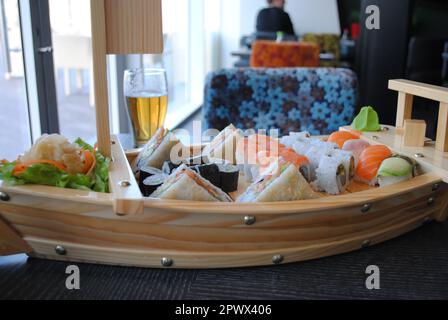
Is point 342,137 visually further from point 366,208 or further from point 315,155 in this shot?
point 366,208

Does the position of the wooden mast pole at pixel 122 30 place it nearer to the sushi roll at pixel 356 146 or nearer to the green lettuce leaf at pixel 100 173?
the green lettuce leaf at pixel 100 173

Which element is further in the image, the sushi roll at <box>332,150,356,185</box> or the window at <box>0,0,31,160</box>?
the window at <box>0,0,31,160</box>

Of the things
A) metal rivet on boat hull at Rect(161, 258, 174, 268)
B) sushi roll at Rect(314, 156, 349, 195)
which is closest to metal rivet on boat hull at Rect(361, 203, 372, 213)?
sushi roll at Rect(314, 156, 349, 195)

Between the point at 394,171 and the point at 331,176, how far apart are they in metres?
0.12

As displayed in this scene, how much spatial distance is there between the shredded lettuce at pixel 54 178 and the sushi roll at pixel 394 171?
52 centimetres

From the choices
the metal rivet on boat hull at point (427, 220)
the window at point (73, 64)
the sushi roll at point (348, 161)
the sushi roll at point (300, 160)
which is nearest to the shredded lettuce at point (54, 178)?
the sushi roll at point (300, 160)

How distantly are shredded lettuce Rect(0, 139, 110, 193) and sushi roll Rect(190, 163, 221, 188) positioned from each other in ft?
0.58

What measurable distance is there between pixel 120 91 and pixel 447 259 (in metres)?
2.50

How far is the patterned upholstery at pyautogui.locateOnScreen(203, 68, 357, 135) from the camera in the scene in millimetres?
1928

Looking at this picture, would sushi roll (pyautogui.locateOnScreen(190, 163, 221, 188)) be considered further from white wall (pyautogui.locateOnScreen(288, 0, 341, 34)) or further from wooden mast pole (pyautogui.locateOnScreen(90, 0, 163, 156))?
white wall (pyautogui.locateOnScreen(288, 0, 341, 34))

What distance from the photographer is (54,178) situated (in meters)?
0.78

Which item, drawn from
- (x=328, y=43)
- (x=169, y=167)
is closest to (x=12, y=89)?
(x=169, y=167)

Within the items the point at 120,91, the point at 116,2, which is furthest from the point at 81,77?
the point at 116,2

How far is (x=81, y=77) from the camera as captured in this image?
15.6 feet
